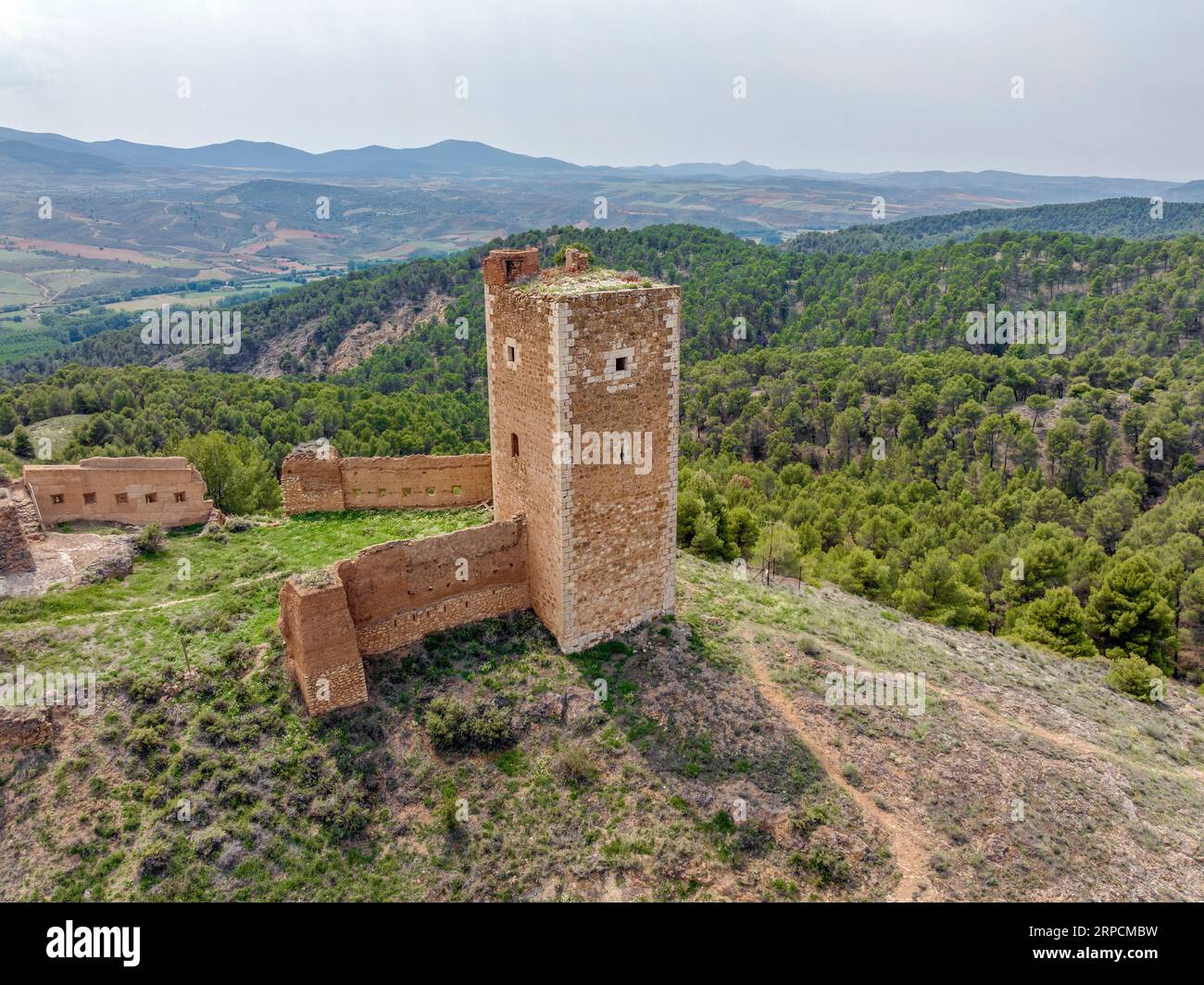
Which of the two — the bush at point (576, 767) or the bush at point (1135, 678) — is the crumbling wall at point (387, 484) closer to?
the bush at point (576, 767)

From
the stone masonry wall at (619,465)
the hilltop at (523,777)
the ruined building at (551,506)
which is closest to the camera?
the hilltop at (523,777)

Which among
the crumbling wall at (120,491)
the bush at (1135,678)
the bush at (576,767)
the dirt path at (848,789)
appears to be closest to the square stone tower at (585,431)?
the bush at (576,767)

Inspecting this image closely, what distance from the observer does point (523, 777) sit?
16766mm

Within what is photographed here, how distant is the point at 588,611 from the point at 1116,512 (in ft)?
155

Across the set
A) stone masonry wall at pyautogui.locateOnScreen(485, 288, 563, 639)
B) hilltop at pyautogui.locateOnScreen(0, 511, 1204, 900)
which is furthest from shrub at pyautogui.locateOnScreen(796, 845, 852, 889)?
stone masonry wall at pyautogui.locateOnScreen(485, 288, 563, 639)

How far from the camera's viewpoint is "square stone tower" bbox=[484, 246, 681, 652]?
57.7 feet

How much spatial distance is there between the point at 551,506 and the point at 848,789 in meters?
9.40

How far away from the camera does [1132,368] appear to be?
2896 inches

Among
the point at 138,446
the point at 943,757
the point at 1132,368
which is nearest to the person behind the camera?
the point at 943,757

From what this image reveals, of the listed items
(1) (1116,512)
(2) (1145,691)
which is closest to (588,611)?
(2) (1145,691)

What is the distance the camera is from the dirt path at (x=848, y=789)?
1556 centimetres

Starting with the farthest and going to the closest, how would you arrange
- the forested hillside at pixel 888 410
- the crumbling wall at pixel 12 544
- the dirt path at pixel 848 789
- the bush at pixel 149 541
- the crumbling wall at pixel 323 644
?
the forested hillside at pixel 888 410
the bush at pixel 149 541
the crumbling wall at pixel 12 544
the crumbling wall at pixel 323 644
the dirt path at pixel 848 789

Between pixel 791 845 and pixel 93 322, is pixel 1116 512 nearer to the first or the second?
pixel 791 845

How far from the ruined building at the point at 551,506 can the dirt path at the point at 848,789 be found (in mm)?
3310
